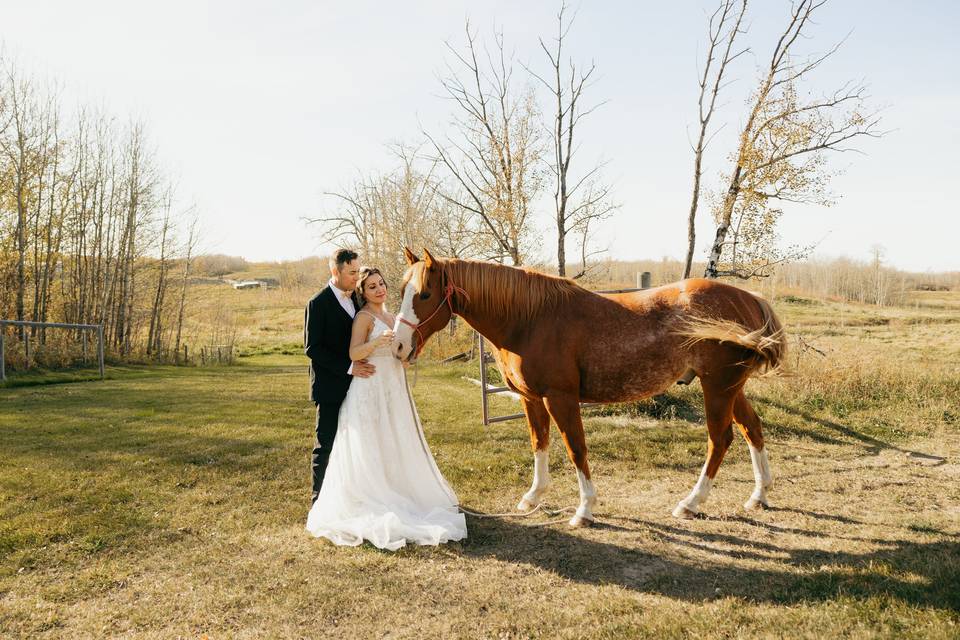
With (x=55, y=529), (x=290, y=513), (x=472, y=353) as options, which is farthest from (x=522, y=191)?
(x=55, y=529)

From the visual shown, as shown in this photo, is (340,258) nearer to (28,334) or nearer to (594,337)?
(594,337)

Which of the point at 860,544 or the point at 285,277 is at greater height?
the point at 285,277

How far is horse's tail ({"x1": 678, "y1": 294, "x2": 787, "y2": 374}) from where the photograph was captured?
3.93m

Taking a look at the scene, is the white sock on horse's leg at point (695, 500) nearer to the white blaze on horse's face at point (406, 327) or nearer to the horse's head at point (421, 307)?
the horse's head at point (421, 307)

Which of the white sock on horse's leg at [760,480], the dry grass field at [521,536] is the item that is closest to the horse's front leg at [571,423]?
the dry grass field at [521,536]

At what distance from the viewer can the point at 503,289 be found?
13.4ft

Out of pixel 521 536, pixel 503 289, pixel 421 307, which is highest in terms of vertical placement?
pixel 503 289

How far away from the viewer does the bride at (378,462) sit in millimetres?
3938

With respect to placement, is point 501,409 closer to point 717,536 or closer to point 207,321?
point 717,536

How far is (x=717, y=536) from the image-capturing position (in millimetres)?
3943

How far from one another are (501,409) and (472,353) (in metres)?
6.95

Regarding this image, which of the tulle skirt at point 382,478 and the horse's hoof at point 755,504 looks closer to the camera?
the tulle skirt at point 382,478

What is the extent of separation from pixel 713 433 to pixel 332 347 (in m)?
3.10

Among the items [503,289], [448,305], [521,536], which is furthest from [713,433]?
[448,305]
